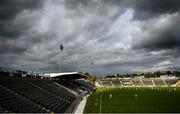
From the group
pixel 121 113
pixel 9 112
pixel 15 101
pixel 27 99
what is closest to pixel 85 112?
pixel 121 113

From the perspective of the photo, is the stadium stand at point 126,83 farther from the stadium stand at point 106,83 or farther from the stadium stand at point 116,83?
the stadium stand at point 106,83

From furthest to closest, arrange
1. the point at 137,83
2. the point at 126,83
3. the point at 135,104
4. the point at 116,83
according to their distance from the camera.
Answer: the point at 137,83 → the point at 126,83 → the point at 116,83 → the point at 135,104

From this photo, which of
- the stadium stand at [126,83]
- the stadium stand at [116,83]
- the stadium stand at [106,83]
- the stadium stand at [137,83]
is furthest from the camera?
the stadium stand at [126,83]

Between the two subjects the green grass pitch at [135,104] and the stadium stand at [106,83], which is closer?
the green grass pitch at [135,104]

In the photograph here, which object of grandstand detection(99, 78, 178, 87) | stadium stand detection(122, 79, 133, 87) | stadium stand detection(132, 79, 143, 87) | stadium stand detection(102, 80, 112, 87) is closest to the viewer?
grandstand detection(99, 78, 178, 87)

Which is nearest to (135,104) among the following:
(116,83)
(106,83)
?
(106,83)

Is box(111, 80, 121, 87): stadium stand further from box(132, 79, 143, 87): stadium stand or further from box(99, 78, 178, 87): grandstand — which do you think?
box(132, 79, 143, 87): stadium stand

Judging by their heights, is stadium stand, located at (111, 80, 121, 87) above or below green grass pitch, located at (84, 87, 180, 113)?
above

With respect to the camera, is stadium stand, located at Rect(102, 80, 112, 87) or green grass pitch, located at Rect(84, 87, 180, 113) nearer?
green grass pitch, located at Rect(84, 87, 180, 113)

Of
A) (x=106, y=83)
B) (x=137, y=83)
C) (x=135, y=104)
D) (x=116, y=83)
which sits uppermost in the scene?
(x=106, y=83)

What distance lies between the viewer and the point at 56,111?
1435 inches

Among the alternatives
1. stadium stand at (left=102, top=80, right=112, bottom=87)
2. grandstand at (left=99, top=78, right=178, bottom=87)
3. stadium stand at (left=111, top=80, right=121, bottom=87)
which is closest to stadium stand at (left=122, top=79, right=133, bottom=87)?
grandstand at (left=99, top=78, right=178, bottom=87)

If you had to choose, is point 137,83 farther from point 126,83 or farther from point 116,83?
point 116,83

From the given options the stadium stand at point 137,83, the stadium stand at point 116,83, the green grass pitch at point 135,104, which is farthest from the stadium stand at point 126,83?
the green grass pitch at point 135,104
